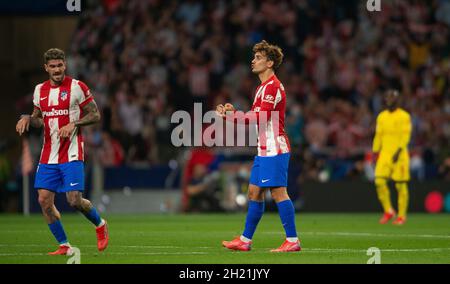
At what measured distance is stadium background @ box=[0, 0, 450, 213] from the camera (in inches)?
1069

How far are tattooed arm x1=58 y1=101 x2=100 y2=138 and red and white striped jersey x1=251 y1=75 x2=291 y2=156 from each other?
1.86 metres

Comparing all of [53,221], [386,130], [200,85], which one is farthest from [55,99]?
[200,85]

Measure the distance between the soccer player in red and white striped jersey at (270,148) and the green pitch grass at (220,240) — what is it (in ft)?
1.37

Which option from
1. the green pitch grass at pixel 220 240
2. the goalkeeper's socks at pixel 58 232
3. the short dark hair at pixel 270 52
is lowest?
the green pitch grass at pixel 220 240

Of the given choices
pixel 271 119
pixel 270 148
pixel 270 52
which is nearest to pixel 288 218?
pixel 270 148

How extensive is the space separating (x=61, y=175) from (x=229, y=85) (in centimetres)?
1664

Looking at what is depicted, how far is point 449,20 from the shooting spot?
31.1m

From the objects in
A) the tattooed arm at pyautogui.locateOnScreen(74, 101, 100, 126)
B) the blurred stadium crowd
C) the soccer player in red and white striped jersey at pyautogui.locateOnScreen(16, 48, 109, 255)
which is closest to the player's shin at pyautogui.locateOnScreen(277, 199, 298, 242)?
the soccer player in red and white striped jersey at pyautogui.locateOnScreen(16, 48, 109, 255)

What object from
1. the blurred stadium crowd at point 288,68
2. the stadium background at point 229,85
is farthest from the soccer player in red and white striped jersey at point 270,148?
the blurred stadium crowd at point 288,68

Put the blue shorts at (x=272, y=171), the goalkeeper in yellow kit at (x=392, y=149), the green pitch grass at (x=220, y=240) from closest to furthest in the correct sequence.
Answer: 1. the green pitch grass at (x=220, y=240)
2. the blue shorts at (x=272, y=171)
3. the goalkeeper in yellow kit at (x=392, y=149)

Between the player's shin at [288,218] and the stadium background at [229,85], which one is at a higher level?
the stadium background at [229,85]

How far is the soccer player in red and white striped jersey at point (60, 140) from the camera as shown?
13.5m

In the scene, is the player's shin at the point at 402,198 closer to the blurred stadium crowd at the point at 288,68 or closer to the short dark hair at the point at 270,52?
the blurred stadium crowd at the point at 288,68

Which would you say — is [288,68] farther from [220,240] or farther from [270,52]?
[270,52]
